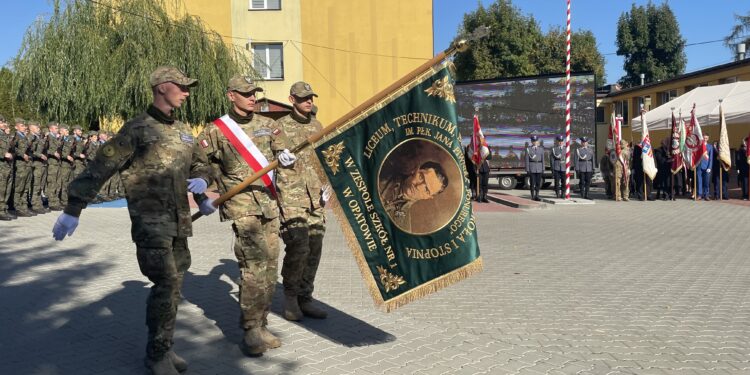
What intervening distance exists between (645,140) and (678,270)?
12.3 m

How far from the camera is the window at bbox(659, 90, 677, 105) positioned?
110 ft

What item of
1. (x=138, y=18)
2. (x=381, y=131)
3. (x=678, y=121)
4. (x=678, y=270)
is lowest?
(x=678, y=270)

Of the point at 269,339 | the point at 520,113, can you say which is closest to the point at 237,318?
the point at 269,339

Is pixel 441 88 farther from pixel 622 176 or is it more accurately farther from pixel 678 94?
pixel 678 94

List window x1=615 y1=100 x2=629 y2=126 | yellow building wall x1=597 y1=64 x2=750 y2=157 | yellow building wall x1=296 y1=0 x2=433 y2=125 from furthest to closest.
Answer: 1. window x1=615 y1=100 x2=629 y2=126
2. yellow building wall x1=296 y1=0 x2=433 y2=125
3. yellow building wall x1=597 y1=64 x2=750 y2=157

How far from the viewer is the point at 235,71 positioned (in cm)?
2373

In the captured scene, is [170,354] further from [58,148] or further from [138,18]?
[138,18]

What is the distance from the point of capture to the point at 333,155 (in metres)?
4.66

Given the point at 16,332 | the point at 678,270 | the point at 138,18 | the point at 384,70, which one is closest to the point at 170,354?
the point at 16,332

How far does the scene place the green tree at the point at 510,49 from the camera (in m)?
44.9

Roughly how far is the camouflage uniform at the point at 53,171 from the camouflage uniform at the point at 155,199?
40.4ft

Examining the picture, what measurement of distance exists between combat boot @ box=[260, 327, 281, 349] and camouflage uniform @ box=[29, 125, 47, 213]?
38.1ft

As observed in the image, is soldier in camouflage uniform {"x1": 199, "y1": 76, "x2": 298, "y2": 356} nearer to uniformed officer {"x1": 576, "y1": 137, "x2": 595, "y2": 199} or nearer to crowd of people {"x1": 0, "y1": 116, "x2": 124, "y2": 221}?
crowd of people {"x1": 0, "y1": 116, "x2": 124, "y2": 221}

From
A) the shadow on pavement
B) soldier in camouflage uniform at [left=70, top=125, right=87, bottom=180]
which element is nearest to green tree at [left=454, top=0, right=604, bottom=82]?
soldier in camouflage uniform at [left=70, top=125, right=87, bottom=180]
